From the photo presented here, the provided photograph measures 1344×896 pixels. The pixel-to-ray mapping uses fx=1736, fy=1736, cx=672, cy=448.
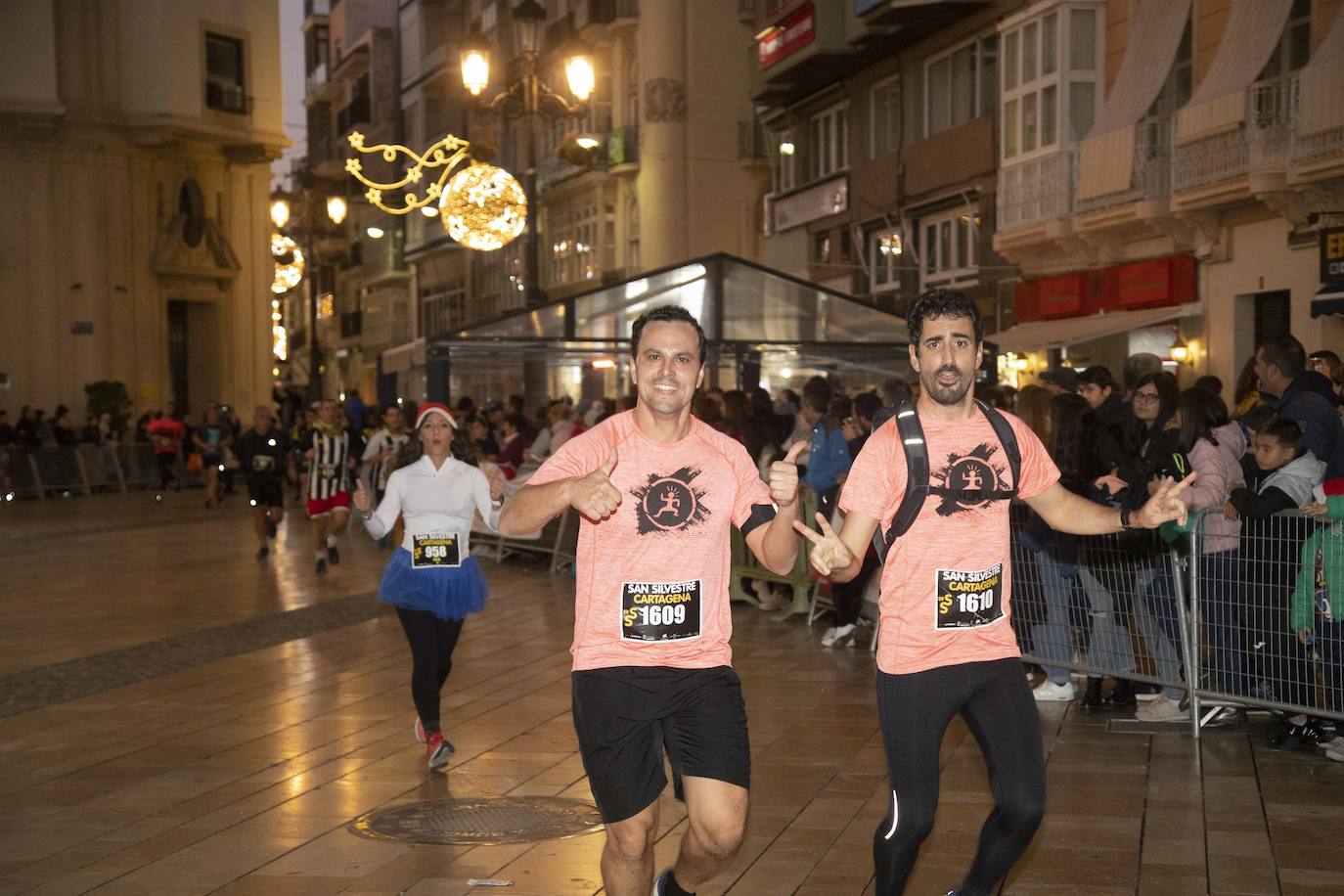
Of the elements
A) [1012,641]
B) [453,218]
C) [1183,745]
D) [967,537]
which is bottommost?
[1183,745]

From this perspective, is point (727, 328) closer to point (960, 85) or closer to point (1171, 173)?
point (1171, 173)

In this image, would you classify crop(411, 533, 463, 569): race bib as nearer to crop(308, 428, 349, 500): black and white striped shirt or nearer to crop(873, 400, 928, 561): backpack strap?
crop(873, 400, 928, 561): backpack strap

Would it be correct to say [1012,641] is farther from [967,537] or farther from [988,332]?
[988,332]

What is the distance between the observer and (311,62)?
3383 inches

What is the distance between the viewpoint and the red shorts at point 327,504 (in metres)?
19.0

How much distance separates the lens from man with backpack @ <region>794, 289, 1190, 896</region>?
5035mm

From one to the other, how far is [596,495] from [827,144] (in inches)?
1242

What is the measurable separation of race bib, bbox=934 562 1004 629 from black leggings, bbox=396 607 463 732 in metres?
4.02

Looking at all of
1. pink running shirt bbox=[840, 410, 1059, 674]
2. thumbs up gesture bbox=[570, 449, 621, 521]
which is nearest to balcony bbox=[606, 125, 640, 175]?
pink running shirt bbox=[840, 410, 1059, 674]

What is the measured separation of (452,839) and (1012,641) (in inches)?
110

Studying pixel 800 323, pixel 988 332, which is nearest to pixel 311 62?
pixel 988 332

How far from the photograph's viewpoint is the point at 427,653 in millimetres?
8633

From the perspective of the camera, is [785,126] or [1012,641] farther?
[785,126]

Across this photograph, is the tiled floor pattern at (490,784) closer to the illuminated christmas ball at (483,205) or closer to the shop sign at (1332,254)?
the illuminated christmas ball at (483,205)
